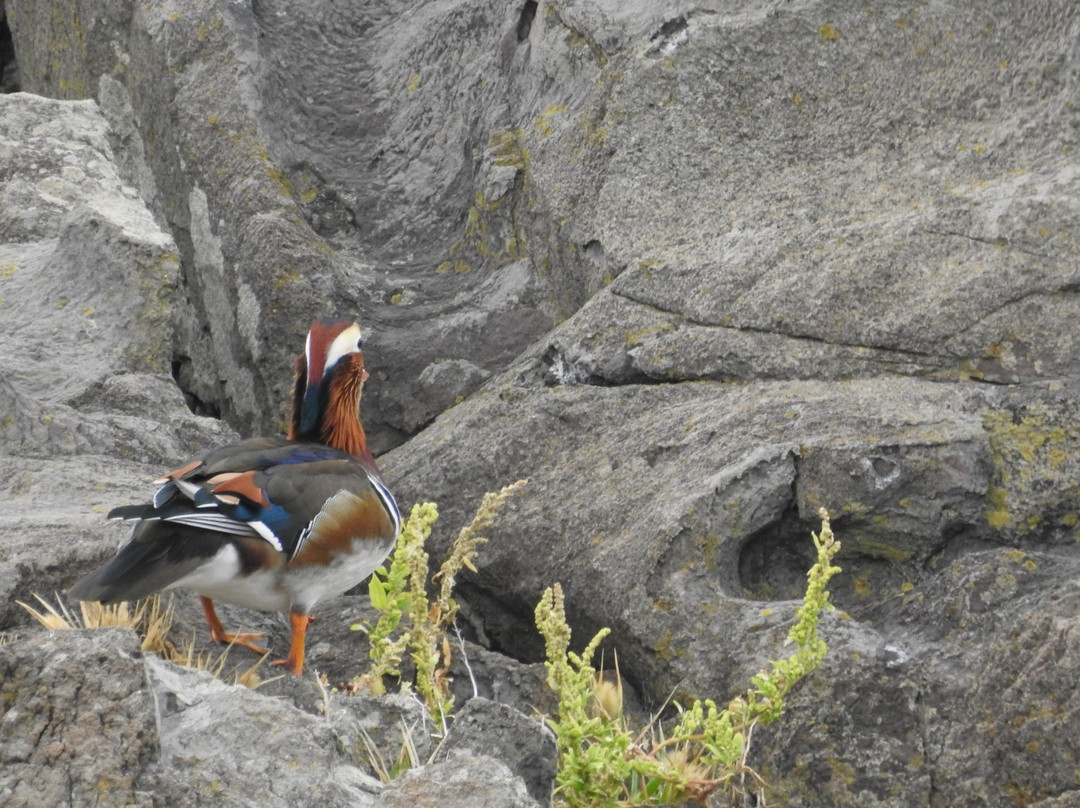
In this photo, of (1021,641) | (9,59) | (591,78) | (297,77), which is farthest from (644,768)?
(9,59)

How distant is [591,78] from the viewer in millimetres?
8461

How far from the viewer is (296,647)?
593 cm

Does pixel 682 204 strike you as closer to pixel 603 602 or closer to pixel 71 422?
pixel 603 602

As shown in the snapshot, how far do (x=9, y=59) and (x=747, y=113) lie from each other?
690cm

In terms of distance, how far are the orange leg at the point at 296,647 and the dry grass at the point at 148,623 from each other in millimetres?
111

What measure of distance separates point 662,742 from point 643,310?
3031mm

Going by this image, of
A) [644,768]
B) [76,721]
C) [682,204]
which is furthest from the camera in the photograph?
[682,204]

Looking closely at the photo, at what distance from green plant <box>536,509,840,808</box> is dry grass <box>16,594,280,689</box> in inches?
42.8

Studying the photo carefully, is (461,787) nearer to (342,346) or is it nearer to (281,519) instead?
(281,519)

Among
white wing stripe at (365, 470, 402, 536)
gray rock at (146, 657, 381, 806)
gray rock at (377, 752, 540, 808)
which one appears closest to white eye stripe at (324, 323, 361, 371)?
white wing stripe at (365, 470, 402, 536)

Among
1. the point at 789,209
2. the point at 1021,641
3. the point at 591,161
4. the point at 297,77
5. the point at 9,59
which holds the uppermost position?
the point at 9,59

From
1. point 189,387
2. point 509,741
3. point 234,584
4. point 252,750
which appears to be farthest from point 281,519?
point 189,387

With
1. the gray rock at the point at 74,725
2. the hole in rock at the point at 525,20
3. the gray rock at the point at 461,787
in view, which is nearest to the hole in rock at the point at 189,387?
the hole in rock at the point at 525,20

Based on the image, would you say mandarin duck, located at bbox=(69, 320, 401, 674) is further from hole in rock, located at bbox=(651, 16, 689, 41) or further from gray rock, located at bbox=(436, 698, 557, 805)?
hole in rock, located at bbox=(651, 16, 689, 41)
